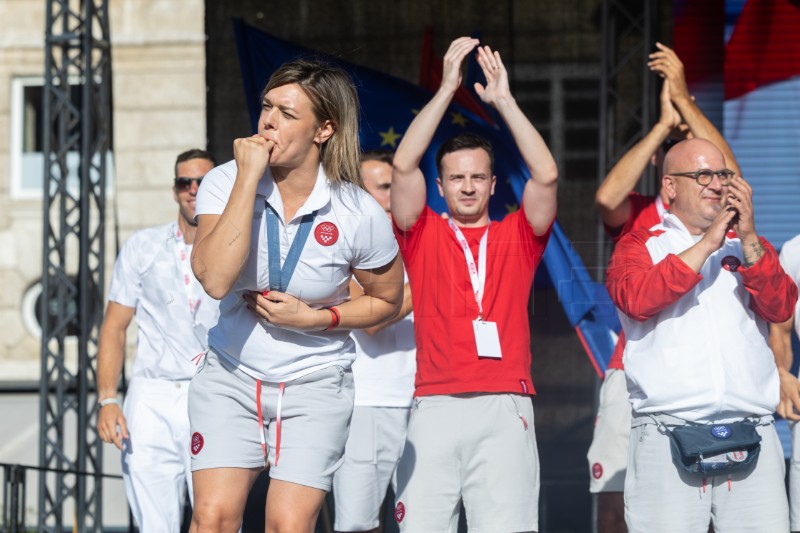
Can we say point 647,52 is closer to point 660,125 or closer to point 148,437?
point 660,125

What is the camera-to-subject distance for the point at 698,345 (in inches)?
160

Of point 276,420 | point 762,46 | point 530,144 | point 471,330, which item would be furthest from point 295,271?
point 762,46

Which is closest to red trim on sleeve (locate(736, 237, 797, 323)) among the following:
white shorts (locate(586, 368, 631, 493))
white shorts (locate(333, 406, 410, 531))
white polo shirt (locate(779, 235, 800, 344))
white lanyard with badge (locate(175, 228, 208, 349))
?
white polo shirt (locate(779, 235, 800, 344))

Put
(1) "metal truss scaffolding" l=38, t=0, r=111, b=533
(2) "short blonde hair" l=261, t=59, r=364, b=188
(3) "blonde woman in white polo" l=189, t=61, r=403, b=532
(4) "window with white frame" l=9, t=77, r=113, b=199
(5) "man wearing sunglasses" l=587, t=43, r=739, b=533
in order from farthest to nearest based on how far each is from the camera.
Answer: (4) "window with white frame" l=9, t=77, r=113, b=199 < (1) "metal truss scaffolding" l=38, t=0, r=111, b=533 < (5) "man wearing sunglasses" l=587, t=43, r=739, b=533 < (2) "short blonde hair" l=261, t=59, r=364, b=188 < (3) "blonde woman in white polo" l=189, t=61, r=403, b=532

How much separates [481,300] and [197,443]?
1446 mm

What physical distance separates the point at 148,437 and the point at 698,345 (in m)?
2.33

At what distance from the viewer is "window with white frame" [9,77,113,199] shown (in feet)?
41.9

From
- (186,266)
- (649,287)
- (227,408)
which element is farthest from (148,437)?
(649,287)

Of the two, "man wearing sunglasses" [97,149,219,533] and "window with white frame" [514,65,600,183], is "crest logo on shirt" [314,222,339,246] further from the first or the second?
"window with white frame" [514,65,600,183]

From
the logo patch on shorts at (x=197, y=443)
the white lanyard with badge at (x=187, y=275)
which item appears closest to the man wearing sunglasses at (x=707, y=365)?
the logo patch on shorts at (x=197, y=443)

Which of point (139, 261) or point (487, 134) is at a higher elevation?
point (487, 134)

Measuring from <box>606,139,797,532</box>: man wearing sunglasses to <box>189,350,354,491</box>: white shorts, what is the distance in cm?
124

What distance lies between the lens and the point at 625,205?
481cm

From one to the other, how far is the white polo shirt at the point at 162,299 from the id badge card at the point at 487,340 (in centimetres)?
122
